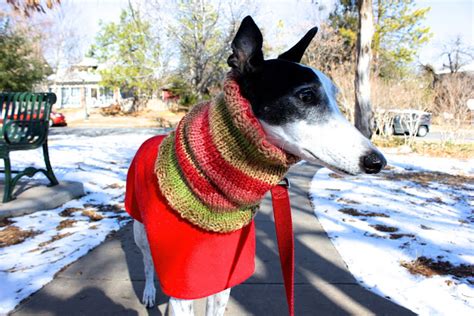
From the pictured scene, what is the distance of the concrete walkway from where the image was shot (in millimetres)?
2586

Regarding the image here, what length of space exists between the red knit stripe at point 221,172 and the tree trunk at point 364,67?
8703 millimetres

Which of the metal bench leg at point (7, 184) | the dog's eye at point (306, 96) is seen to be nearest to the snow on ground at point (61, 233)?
the metal bench leg at point (7, 184)

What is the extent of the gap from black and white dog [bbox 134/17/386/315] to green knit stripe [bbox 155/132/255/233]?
444 millimetres

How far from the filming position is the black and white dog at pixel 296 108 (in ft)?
4.25

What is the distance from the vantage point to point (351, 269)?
10.7 feet

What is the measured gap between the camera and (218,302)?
6.48 ft

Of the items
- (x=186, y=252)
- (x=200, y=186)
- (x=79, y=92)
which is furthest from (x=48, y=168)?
(x=79, y=92)

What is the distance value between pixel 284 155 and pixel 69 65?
4375 centimetres

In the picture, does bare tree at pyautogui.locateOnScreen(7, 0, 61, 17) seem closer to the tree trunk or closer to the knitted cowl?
the knitted cowl

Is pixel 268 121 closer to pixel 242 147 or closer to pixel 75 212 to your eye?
pixel 242 147

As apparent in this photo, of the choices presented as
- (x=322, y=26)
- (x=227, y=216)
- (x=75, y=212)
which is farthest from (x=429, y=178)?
(x=322, y=26)

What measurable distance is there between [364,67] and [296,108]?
9282 millimetres

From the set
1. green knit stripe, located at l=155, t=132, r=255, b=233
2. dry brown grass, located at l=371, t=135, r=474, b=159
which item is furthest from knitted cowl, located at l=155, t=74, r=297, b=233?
dry brown grass, located at l=371, t=135, r=474, b=159

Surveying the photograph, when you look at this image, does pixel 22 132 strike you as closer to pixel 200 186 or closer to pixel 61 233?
pixel 61 233
